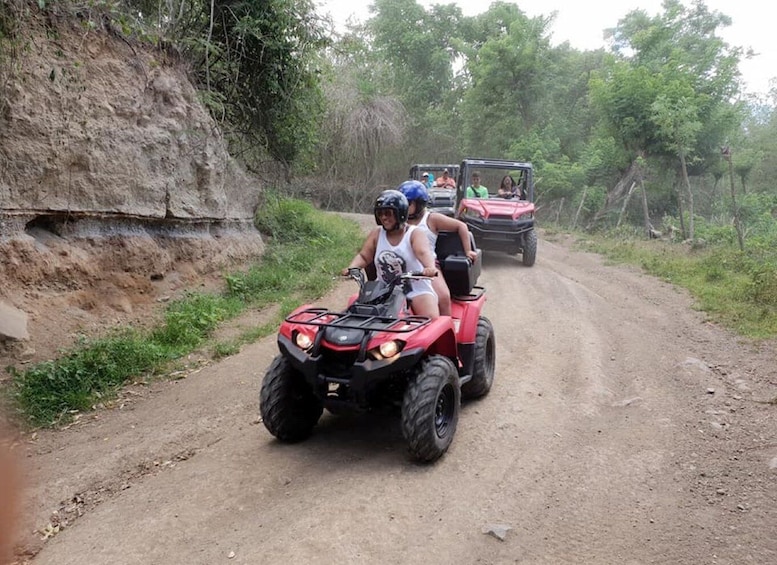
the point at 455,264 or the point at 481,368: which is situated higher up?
the point at 455,264

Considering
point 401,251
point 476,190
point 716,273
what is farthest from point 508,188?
point 401,251

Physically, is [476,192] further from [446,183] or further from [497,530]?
[497,530]

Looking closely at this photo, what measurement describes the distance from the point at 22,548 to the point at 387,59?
103ft

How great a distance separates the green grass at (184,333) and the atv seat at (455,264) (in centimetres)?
280

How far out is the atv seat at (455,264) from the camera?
5199 millimetres

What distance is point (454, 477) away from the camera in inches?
151

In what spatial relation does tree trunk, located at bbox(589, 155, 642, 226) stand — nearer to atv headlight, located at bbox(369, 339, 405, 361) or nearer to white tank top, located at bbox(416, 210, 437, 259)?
white tank top, located at bbox(416, 210, 437, 259)

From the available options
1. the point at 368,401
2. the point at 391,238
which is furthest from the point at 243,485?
the point at 391,238

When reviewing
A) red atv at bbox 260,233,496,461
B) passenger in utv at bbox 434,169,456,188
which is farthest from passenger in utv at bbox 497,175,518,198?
red atv at bbox 260,233,496,461

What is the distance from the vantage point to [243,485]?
377 cm

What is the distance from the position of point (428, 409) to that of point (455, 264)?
173 cm

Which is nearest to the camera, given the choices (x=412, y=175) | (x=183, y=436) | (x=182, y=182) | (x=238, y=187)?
(x=183, y=436)

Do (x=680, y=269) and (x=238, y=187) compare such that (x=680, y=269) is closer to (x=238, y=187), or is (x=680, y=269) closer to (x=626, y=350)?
(x=626, y=350)

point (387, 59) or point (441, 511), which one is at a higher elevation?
point (387, 59)
